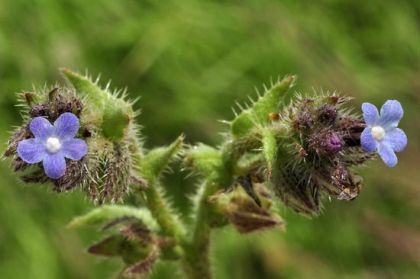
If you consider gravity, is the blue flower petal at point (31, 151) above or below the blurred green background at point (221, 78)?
below

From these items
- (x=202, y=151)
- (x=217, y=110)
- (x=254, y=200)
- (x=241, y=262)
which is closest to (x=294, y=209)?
(x=254, y=200)

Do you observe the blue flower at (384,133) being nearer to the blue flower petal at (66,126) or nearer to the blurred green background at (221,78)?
the blue flower petal at (66,126)

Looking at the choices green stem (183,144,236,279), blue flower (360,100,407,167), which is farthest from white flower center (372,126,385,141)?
green stem (183,144,236,279)

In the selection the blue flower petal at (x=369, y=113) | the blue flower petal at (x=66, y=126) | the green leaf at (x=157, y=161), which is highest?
the green leaf at (x=157, y=161)

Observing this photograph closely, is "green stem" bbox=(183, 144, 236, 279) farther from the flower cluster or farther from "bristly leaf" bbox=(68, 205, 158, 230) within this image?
the flower cluster

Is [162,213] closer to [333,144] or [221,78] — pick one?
[333,144]

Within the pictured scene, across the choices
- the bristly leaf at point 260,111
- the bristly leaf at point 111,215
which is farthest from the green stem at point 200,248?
the bristly leaf at point 260,111
